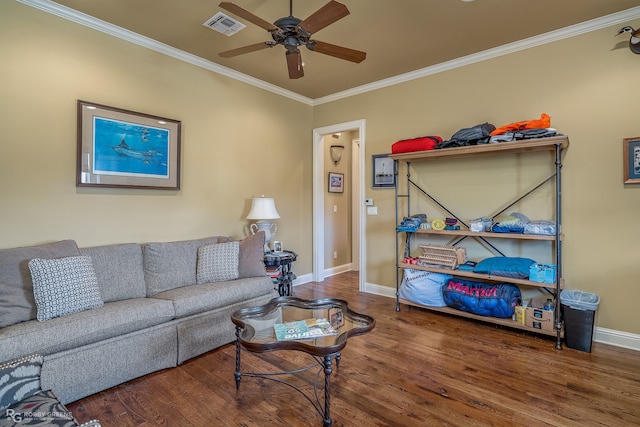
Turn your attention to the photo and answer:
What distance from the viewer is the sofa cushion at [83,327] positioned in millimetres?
1803

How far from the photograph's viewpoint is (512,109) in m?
3.27

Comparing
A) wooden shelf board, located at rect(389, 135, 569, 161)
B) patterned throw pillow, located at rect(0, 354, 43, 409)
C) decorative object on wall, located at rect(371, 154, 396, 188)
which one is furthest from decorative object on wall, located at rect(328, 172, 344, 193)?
patterned throw pillow, located at rect(0, 354, 43, 409)

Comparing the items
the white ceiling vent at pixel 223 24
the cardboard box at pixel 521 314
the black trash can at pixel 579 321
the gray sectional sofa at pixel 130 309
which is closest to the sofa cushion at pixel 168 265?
the gray sectional sofa at pixel 130 309

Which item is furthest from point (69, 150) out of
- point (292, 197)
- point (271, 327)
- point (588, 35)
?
point (588, 35)

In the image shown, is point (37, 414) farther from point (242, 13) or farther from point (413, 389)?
point (242, 13)

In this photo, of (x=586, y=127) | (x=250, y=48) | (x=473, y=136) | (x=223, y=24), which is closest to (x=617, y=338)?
(x=586, y=127)

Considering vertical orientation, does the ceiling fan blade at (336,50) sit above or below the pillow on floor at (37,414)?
above

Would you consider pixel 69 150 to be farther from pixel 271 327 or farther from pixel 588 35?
pixel 588 35

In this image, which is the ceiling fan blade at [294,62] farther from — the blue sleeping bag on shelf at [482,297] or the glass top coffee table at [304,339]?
the blue sleeping bag on shelf at [482,297]

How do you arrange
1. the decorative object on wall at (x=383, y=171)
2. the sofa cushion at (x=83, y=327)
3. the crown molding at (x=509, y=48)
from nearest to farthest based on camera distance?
the sofa cushion at (x=83, y=327), the crown molding at (x=509, y=48), the decorative object on wall at (x=383, y=171)

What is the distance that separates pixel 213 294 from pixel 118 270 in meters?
0.77

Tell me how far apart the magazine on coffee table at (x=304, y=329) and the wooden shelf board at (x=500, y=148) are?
7.06 ft

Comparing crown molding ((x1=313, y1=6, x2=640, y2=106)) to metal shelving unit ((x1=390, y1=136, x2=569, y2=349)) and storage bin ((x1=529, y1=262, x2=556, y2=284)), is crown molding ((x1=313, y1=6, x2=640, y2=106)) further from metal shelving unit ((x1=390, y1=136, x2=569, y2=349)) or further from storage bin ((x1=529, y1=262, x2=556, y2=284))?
storage bin ((x1=529, y1=262, x2=556, y2=284))

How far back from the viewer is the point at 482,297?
309 cm
